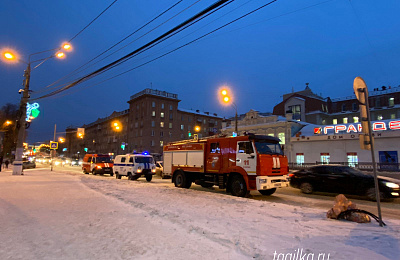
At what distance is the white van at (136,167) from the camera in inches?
761

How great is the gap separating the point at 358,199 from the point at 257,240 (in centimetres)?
873

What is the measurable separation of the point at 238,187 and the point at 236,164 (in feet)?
3.42

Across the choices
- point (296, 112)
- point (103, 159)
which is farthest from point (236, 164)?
point (296, 112)

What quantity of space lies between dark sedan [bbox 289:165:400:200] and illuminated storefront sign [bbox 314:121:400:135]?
21.4m

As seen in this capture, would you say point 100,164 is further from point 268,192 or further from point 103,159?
point 268,192

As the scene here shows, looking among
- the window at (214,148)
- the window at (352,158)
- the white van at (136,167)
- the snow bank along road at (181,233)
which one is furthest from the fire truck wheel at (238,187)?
the window at (352,158)

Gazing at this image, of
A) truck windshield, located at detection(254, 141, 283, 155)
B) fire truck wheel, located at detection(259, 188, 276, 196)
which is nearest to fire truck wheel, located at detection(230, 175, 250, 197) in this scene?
fire truck wheel, located at detection(259, 188, 276, 196)

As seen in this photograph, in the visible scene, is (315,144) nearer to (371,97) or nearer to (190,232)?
(371,97)

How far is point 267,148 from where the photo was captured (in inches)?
446

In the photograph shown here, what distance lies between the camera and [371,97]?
5062 cm

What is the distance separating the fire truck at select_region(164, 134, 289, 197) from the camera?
10828 millimetres

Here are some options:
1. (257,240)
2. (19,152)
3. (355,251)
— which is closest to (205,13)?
(257,240)

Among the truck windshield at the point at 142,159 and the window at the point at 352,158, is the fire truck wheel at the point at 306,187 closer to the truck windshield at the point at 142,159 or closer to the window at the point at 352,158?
the truck windshield at the point at 142,159

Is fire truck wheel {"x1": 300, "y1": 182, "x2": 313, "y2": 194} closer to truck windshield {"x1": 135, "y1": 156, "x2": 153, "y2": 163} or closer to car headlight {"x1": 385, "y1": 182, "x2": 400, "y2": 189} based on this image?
car headlight {"x1": 385, "y1": 182, "x2": 400, "y2": 189}
